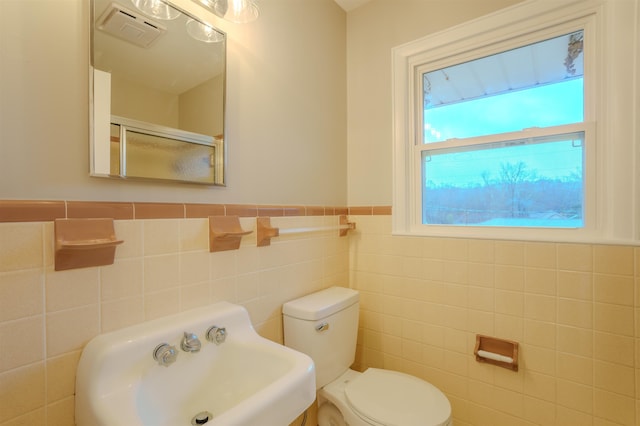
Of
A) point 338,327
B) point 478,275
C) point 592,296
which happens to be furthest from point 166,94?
point 592,296

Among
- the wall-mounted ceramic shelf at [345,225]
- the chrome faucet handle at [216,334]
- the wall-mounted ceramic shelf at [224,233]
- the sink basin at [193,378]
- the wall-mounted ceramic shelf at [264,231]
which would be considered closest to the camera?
the sink basin at [193,378]

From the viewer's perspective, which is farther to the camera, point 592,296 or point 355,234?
point 355,234

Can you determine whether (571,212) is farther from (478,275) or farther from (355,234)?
(355,234)

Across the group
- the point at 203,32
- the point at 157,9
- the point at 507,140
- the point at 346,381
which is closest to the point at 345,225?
the point at 346,381

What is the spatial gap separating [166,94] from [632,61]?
5.78 ft

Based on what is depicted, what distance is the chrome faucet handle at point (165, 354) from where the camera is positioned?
82 cm

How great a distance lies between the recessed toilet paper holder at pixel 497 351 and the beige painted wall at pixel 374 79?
2.78 ft

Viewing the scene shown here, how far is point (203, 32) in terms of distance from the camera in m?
1.07

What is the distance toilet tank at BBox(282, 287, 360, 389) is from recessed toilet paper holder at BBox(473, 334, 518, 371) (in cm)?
61

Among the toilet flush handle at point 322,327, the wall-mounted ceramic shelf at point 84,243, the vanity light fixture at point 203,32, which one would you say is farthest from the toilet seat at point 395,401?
the vanity light fixture at point 203,32

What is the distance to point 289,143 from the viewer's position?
1.43 m

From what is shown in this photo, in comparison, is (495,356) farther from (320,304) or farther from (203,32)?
(203,32)

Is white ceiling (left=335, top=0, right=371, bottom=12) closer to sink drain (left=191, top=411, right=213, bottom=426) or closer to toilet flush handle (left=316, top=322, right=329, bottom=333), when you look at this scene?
toilet flush handle (left=316, top=322, right=329, bottom=333)

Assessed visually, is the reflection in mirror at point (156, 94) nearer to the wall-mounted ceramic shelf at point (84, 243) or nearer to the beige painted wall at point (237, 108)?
the beige painted wall at point (237, 108)
